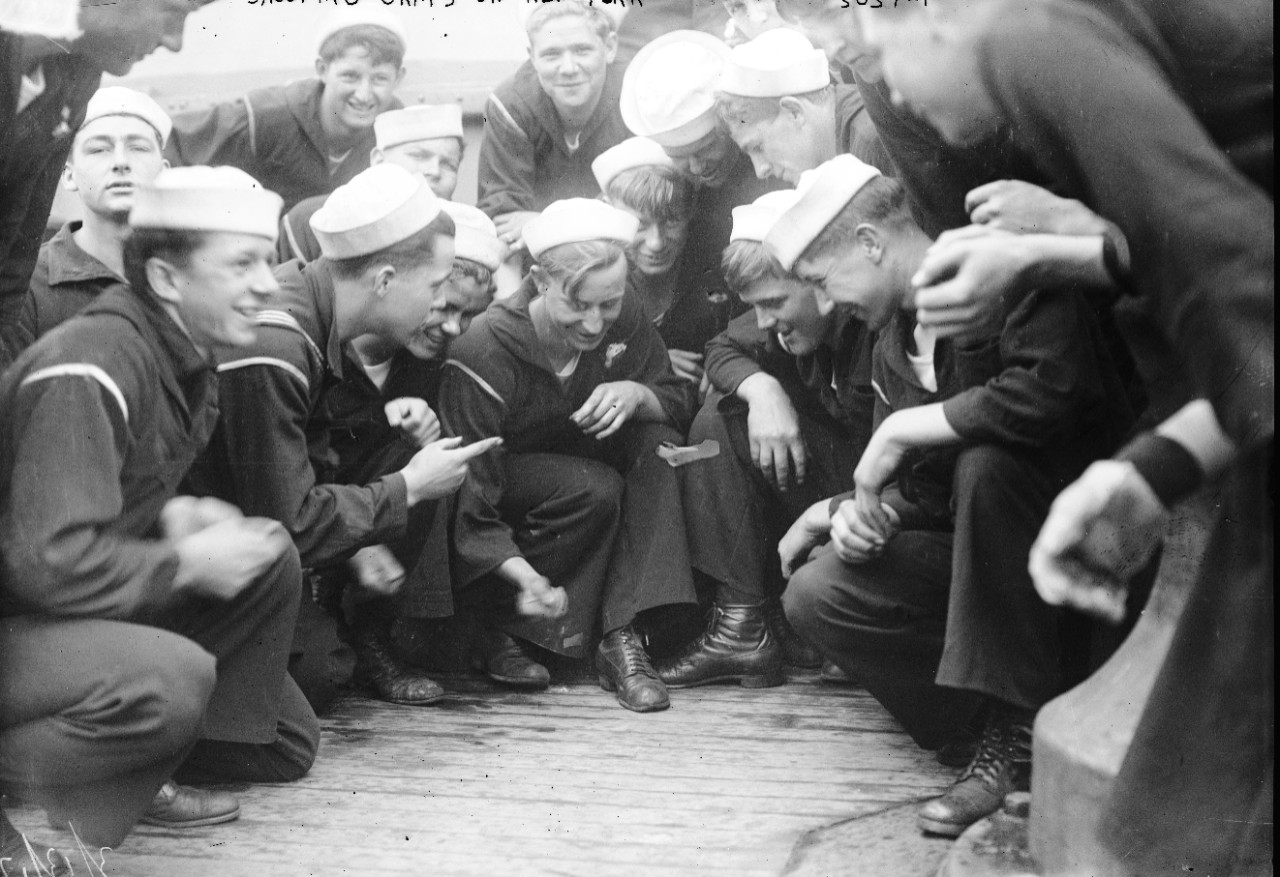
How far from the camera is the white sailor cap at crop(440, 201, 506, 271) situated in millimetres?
4312

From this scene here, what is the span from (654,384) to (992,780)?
1303mm

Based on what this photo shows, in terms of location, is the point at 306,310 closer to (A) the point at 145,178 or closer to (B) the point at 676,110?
(A) the point at 145,178

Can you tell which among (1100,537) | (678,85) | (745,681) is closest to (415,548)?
(745,681)

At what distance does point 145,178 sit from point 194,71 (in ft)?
0.94

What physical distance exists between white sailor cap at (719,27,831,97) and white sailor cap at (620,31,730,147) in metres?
0.10

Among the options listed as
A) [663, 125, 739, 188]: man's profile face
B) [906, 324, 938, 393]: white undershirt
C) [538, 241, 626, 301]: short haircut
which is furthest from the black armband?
[538, 241, 626, 301]: short haircut

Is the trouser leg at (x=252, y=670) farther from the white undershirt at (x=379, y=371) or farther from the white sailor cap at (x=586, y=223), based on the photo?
the white sailor cap at (x=586, y=223)

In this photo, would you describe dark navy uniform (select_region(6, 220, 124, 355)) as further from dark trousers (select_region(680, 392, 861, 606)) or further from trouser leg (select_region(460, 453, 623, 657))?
dark trousers (select_region(680, 392, 861, 606))

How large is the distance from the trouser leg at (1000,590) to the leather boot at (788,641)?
77cm

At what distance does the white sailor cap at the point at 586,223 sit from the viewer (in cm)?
430

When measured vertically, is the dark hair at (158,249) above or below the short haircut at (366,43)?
below

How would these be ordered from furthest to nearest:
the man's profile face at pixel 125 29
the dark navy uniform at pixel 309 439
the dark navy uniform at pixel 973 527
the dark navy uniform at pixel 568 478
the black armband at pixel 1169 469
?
1. the dark navy uniform at pixel 568 478
2. the dark navy uniform at pixel 309 439
3. the man's profile face at pixel 125 29
4. the dark navy uniform at pixel 973 527
5. the black armband at pixel 1169 469

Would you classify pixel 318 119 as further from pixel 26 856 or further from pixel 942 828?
pixel 942 828

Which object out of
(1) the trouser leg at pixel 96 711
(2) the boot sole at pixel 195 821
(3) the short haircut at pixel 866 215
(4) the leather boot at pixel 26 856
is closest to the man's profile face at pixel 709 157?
(3) the short haircut at pixel 866 215
